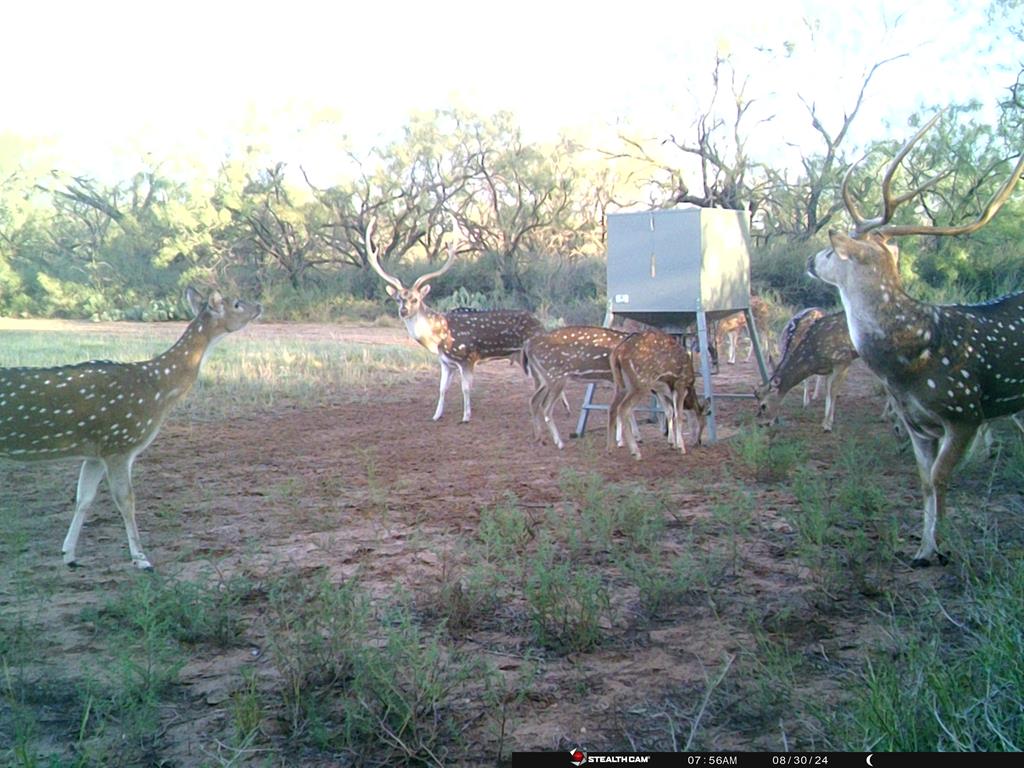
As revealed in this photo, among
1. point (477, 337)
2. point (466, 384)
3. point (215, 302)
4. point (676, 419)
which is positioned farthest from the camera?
point (477, 337)

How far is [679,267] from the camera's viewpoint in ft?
31.5

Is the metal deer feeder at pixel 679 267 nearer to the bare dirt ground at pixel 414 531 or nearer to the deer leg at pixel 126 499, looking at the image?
the bare dirt ground at pixel 414 531

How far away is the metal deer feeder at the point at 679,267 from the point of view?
9.55 m

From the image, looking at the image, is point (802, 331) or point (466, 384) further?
point (802, 331)

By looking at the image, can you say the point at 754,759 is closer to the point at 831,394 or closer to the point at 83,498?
the point at 83,498

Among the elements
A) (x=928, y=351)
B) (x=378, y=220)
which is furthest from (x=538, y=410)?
(x=378, y=220)

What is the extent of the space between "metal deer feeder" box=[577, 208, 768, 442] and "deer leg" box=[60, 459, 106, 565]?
5286 mm

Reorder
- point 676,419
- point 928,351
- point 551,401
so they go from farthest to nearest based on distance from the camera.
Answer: point 551,401, point 676,419, point 928,351

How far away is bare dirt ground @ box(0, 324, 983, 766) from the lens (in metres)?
4.00

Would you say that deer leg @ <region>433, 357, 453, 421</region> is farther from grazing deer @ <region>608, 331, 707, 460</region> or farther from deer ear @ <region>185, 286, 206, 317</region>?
deer ear @ <region>185, 286, 206, 317</region>

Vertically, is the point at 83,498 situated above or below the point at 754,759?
above

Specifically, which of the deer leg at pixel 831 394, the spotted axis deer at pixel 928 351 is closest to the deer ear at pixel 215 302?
the spotted axis deer at pixel 928 351

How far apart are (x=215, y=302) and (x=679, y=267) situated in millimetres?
4530

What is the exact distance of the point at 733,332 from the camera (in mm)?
16312
